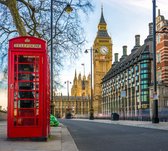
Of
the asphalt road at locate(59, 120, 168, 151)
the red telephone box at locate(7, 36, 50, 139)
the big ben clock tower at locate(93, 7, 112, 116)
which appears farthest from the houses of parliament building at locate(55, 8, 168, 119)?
the red telephone box at locate(7, 36, 50, 139)

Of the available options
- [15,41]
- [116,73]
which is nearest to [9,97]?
[15,41]

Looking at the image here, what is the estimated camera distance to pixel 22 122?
10820mm

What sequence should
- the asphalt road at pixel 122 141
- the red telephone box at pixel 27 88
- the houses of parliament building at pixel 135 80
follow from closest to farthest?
the asphalt road at pixel 122 141 → the red telephone box at pixel 27 88 → the houses of parliament building at pixel 135 80

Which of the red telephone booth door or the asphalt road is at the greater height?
the red telephone booth door

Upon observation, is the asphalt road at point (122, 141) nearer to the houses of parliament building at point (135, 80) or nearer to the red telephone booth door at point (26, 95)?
the red telephone booth door at point (26, 95)

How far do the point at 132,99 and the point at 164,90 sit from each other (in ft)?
135

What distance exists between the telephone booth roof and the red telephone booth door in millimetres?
172

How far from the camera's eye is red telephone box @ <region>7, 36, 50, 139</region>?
1066 centimetres

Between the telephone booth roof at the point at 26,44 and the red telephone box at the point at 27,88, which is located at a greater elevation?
the telephone booth roof at the point at 26,44

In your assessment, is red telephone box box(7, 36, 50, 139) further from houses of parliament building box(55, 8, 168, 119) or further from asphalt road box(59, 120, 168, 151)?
houses of parliament building box(55, 8, 168, 119)

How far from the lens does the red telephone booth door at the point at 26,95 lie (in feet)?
35.0

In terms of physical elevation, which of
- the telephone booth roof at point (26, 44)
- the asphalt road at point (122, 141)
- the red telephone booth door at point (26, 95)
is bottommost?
the asphalt road at point (122, 141)

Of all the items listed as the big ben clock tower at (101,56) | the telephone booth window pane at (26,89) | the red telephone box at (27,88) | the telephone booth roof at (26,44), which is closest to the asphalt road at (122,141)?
the red telephone box at (27,88)

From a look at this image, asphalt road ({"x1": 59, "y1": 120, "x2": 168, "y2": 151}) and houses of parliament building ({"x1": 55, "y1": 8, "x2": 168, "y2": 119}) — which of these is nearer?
asphalt road ({"x1": 59, "y1": 120, "x2": 168, "y2": 151})
